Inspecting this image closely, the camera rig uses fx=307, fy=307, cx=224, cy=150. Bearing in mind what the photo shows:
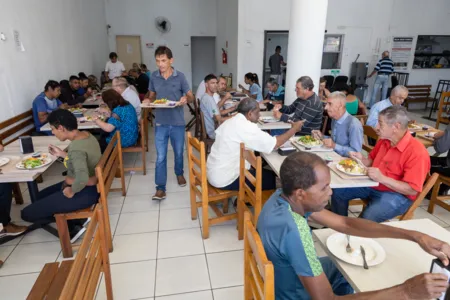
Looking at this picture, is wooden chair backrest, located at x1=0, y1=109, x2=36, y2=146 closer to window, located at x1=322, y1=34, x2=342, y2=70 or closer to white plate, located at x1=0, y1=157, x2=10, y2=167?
white plate, located at x1=0, y1=157, x2=10, y2=167

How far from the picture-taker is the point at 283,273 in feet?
4.22

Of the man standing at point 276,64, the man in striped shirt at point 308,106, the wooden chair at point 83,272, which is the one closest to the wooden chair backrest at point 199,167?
the wooden chair at point 83,272

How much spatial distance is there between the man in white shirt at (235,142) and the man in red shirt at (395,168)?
30.8 inches

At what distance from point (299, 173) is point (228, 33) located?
8.51 metres

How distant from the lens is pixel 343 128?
9.34ft

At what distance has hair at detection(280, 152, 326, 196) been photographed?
1237 millimetres

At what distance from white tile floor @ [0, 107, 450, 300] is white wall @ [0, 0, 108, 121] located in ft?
6.16

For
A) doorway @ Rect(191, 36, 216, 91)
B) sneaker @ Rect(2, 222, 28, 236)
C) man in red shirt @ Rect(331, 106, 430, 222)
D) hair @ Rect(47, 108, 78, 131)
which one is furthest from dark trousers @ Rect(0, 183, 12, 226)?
doorway @ Rect(191, 36, 216, 91)

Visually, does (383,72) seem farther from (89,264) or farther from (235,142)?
(89,264)

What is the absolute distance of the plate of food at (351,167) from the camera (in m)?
2.21

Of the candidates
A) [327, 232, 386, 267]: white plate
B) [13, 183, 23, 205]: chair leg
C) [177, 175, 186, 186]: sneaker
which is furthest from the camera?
[177, 175, 186, 186]: sneaker

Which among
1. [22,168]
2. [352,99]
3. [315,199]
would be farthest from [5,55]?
[352,99]

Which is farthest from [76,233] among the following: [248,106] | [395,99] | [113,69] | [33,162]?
[113,69]

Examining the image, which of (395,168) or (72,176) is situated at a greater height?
(395,168)
